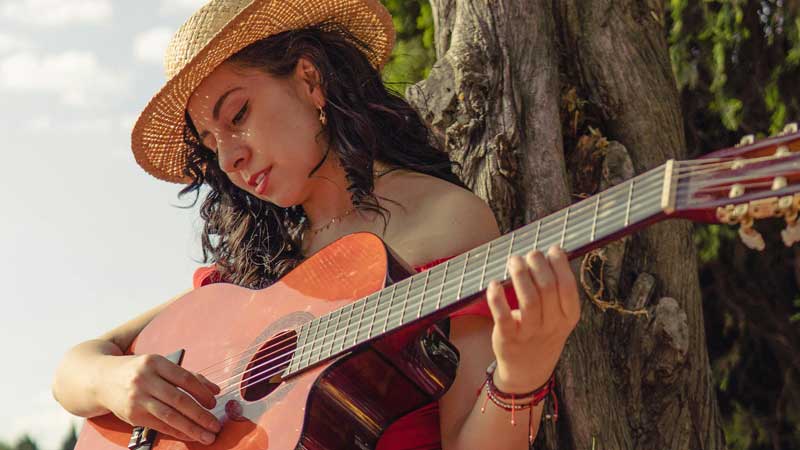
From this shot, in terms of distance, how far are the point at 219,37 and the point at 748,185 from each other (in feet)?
4.83

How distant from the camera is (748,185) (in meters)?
1.74

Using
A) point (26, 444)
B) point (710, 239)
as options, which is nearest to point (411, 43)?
point (710, 239)

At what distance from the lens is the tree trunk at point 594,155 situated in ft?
10.4

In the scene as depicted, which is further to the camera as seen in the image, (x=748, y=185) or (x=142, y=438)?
(x=142, y=438)

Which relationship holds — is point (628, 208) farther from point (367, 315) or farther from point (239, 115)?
point (239, 115)

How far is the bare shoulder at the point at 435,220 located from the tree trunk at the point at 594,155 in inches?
18.9

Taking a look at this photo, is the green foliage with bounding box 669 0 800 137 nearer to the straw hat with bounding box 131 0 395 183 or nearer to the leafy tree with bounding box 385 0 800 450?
the leafy tree with bounding box 385 0 800 450

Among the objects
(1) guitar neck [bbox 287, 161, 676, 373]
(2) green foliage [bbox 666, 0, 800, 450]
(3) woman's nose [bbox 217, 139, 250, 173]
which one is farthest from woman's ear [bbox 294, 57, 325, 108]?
(2) green foliage [bbox 666, 0, 800, 450]

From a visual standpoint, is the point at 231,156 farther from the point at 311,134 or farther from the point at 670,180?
the point at 670,180

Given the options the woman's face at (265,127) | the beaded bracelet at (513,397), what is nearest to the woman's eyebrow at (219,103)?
the woman's face at (265,127)

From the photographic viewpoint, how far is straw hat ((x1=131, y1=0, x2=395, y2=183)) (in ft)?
9.16

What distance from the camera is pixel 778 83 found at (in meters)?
4.02

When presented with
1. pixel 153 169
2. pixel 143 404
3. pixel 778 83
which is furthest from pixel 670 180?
pixel 778 83

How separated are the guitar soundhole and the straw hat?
29.5 inches
